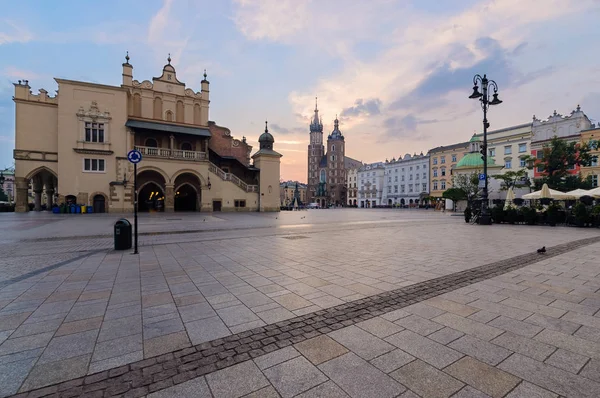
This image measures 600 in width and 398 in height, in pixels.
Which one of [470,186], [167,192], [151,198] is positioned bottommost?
[151,198]

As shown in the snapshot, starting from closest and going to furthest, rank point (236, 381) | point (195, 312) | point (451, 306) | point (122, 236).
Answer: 1. point (236, 381)
2. point (195, 312)
3. point (451, 306)
4. point (122, 236)

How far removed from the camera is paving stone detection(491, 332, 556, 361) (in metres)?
3.14

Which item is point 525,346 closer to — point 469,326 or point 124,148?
point 469,326

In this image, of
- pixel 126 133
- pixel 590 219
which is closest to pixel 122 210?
pixel 126 133

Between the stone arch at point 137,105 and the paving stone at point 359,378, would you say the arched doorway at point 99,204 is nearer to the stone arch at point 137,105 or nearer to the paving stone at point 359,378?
the stone arch at point 137,105

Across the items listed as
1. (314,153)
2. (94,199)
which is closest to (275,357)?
(94,199)

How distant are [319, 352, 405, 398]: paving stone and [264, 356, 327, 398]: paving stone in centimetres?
12

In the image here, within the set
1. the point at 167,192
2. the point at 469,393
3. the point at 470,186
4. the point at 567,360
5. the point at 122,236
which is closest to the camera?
the point at 469,393

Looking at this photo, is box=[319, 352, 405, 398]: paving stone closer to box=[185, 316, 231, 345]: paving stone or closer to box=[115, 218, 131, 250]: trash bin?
box=[185, 316, 231, 345]: paving stone

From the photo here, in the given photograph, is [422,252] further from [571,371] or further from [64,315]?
[64,315]

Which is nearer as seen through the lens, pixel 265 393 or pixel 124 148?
pixel 265 393

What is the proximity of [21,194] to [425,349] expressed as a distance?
4490cm

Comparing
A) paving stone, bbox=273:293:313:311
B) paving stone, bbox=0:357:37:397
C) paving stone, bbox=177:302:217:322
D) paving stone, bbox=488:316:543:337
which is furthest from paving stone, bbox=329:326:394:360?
paving stone, bbox=0:357:37:397

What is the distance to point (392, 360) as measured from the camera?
9.92 ft
